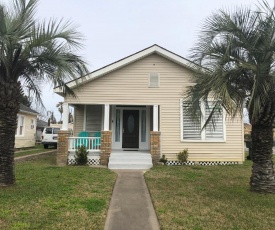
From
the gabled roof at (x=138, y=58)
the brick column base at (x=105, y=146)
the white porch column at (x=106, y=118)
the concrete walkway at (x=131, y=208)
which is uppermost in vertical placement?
the gabled roof at (x=138, y=58)

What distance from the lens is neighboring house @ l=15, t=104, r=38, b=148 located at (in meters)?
21.1

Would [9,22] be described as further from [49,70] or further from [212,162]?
[212,162]

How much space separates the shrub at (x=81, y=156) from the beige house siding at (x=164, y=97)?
213 centimetres

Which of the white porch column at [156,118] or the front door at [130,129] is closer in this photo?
the white porch column at [156,118]

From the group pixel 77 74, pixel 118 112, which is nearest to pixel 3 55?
pixel 77 74

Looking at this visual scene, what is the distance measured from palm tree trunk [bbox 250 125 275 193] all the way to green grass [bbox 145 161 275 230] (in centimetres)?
30

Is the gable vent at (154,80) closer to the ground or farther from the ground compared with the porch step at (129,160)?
farther from the ground

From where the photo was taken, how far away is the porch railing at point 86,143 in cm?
1206

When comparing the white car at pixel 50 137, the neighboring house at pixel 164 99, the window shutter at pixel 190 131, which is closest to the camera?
the neighboring house at pixel 164 99

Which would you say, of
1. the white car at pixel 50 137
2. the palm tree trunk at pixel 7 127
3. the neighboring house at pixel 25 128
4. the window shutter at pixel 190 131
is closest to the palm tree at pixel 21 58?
the palm tree trunk at pixel 7 127

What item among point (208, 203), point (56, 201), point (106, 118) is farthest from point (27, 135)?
point (208, 203)

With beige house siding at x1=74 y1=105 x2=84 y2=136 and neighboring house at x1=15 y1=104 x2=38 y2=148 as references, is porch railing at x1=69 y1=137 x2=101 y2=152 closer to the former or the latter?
beige house siding at x1=74 y1=105 x2=84 y2=136

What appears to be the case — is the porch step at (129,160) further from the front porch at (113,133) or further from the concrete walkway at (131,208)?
the concrete walkway at (131,208)

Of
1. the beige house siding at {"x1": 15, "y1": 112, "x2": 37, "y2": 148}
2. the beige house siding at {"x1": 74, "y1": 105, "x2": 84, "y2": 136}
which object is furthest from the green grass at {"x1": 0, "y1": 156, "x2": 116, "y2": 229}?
the beige house siding at {"x1": 15, "y1": 112, "x2": 37, "y2": 148}
